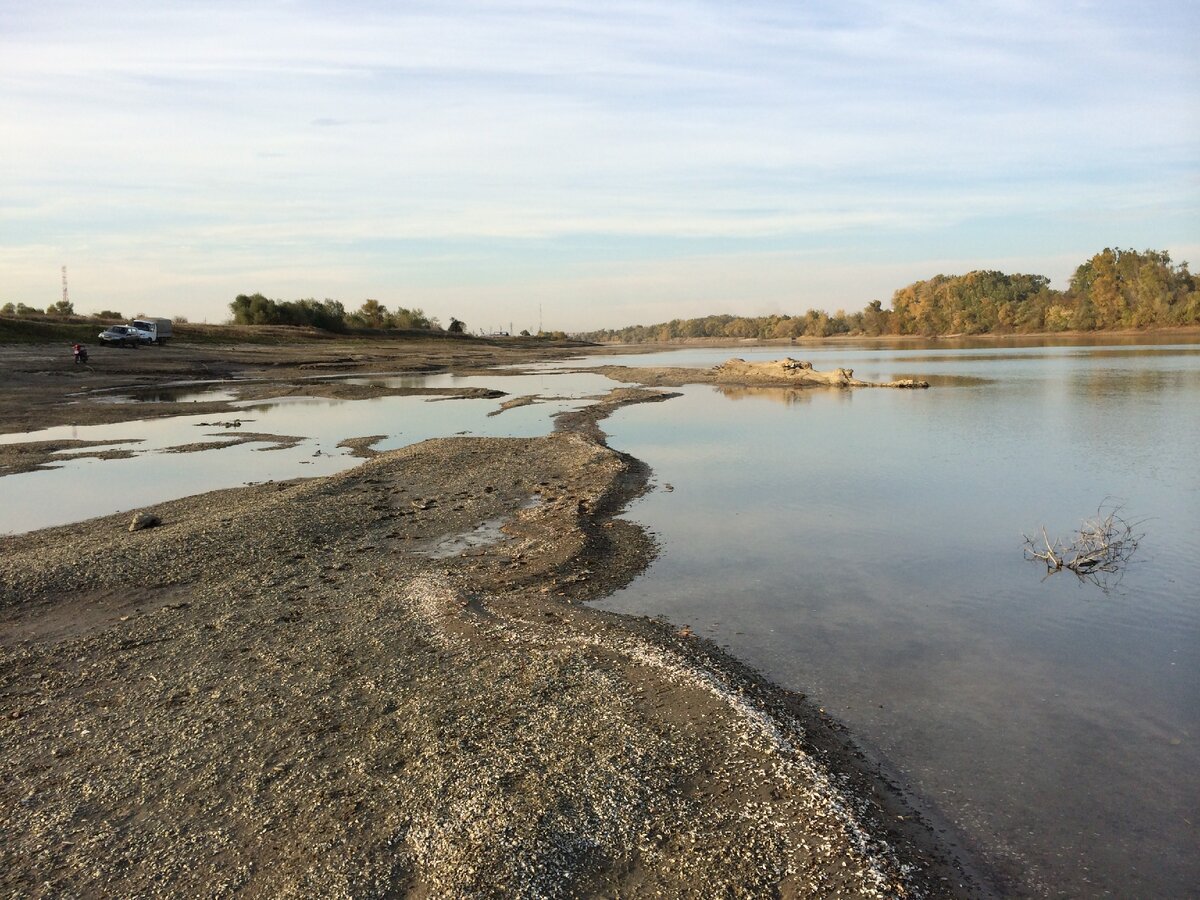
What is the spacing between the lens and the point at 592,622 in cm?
877

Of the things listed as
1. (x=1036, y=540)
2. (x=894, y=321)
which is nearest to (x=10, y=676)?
(x=1036, y=540)

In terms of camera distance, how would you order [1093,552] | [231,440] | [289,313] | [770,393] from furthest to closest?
[289,313]
[770,393]
[231,440]
[1093,552]

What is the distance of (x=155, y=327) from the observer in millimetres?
58500

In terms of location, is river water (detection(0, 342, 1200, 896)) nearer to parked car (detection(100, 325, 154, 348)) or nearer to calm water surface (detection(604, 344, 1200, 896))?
calm water surface (detection(604, 344, 1200, 896))

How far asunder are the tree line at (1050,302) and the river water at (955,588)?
108m

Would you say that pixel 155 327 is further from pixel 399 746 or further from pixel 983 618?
pixel 983 618

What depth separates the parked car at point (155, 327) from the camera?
2270 inches

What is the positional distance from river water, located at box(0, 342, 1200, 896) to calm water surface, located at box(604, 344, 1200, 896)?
3 centimetres

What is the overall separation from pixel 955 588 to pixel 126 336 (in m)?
60.2

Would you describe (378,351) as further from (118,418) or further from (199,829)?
(199,829)

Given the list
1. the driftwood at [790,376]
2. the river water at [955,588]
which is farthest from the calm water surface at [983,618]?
the driftwood at [790,376]

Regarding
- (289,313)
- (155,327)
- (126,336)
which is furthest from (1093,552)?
(289,313)

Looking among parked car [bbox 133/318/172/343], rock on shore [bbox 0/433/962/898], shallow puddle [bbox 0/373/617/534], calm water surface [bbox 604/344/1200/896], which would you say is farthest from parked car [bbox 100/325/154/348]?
rock on shore [bbox 0/433/962/898]

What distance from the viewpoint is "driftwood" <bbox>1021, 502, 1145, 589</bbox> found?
10852 mm
